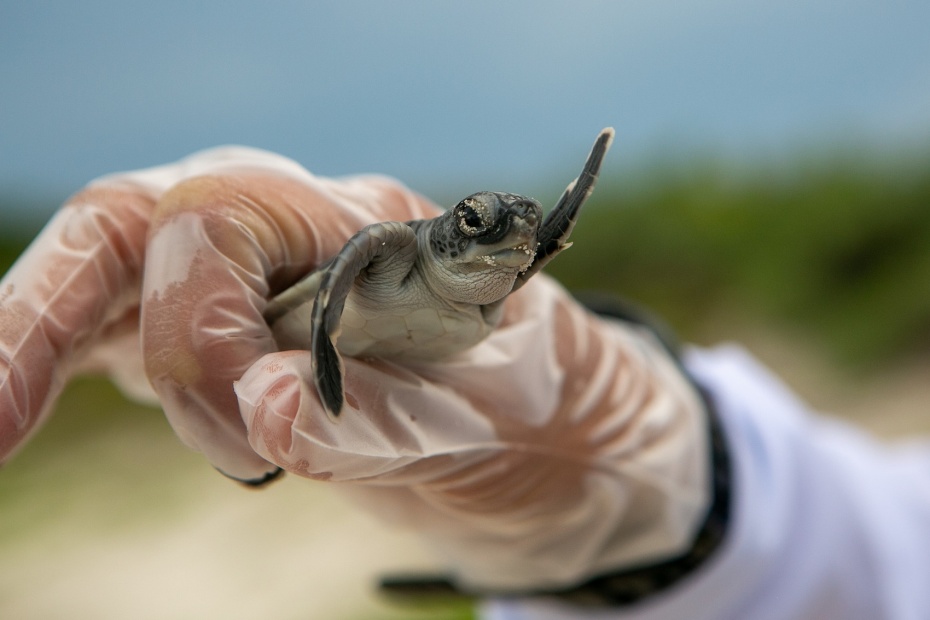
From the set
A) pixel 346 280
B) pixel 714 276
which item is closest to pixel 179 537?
pixel 346 280

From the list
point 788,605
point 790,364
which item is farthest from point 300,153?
point 788,605

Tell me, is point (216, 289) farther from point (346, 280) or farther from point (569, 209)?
point (569, 209)

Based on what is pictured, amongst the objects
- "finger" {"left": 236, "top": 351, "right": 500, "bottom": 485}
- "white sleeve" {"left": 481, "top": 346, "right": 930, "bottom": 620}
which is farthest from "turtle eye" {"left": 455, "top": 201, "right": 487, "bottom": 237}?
"white sleeve" {"left": 481, "top": 346, "right": 930, "bottom": 620}

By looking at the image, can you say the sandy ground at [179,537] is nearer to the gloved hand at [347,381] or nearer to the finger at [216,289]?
the gloved hand at [347,381]

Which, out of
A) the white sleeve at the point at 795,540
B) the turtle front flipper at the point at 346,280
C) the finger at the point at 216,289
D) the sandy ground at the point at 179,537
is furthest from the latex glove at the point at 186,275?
the sandy ground at the point at 179,537

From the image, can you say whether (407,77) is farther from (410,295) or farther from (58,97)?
(410,295)
